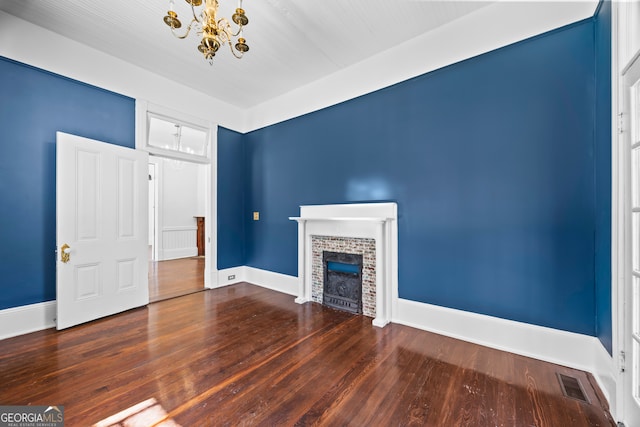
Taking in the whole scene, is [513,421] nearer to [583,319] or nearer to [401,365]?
[401,365]

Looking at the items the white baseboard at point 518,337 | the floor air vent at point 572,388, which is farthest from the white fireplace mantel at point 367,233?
the floor air vent at point 572,388

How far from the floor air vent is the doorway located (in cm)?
626

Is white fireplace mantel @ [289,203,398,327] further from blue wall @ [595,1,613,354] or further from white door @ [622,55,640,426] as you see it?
white door @ [622,55,640,426]

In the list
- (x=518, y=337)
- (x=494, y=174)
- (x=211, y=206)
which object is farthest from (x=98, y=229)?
(x=518, y=337)

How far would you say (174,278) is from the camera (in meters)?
5.37

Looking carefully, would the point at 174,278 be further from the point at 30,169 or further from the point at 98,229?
the point at 30,169

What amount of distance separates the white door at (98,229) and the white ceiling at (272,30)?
1228 mm

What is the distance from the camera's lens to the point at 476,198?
9.09 ft

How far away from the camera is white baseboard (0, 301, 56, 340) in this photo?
281 centimetres

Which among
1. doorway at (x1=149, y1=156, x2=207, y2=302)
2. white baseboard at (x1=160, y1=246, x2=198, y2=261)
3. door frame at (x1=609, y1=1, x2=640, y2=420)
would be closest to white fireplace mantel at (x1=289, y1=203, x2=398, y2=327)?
door frame at (x1=609, y1=1, x2=640, y2=420)

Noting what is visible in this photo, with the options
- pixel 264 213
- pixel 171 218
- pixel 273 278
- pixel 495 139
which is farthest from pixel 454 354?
pixel 171 218

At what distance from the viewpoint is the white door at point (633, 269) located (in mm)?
1507

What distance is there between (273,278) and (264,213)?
1.17 m

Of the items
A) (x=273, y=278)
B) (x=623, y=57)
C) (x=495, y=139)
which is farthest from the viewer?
(x=273, y=278)
